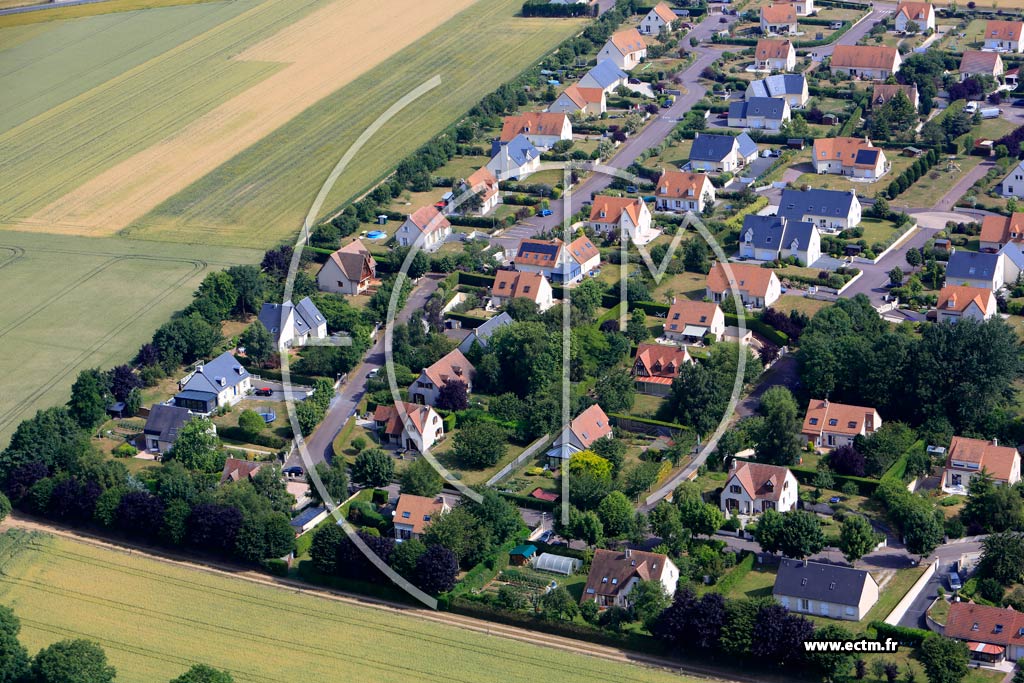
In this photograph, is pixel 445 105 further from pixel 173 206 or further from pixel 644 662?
pixel 644 662

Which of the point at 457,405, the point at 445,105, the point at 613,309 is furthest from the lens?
the point at 445,105

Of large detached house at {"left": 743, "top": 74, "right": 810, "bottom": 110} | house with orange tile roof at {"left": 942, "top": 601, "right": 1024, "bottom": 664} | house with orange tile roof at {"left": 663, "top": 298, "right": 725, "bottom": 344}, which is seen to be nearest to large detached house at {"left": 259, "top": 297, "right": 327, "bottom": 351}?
house with orange tile roof at {"left": 663, "top": 298, "right": 725, "bottom": 344}

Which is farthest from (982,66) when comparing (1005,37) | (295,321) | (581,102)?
(295,321)

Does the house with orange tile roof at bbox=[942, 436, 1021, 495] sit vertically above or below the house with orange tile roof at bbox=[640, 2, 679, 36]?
below

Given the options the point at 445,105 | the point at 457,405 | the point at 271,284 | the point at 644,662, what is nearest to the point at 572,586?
the point at 644,662

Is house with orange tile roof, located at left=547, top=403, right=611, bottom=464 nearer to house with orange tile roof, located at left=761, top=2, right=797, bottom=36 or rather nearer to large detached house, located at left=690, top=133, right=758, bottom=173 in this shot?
large detached house, located at left=690, top=133, right=758, bottom=173

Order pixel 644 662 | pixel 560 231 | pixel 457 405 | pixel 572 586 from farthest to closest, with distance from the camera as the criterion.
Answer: pixel 560 231
pixel 457 405
pixel 572 586
pixel 644 662

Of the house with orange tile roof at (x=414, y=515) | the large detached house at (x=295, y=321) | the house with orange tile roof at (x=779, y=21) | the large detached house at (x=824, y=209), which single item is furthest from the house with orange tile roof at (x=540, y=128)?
the house with orange tile roof at (x=414, y=515)
